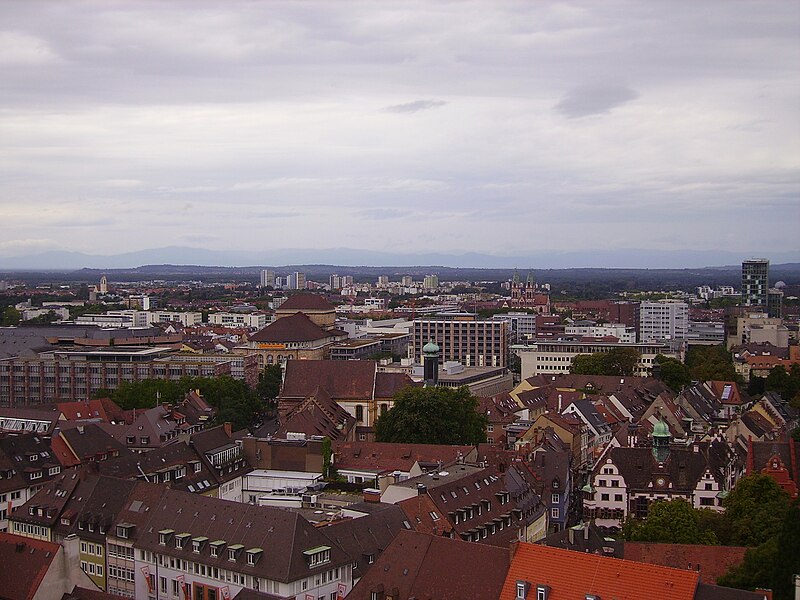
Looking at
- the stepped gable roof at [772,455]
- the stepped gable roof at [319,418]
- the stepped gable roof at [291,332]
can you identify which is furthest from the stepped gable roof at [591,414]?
the stepped gable roof at [291,332]

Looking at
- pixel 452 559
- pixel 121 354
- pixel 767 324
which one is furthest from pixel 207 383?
pixel 767 324

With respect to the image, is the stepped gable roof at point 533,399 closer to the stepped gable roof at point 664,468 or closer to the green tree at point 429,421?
the green tree at point 429,421

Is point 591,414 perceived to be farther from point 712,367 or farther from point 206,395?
point 712,367

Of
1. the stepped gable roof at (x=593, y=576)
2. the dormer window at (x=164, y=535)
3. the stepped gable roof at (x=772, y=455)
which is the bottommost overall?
the dormer window at (x=164, y=535)

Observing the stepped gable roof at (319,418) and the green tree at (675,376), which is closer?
the stepped gable roof at (319,418)

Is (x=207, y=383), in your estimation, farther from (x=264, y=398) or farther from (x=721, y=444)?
(x=721, y=444)

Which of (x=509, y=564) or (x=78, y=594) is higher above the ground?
(x=509, y=564)

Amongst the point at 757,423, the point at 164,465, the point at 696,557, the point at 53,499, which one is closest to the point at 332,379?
the point at 164,465
